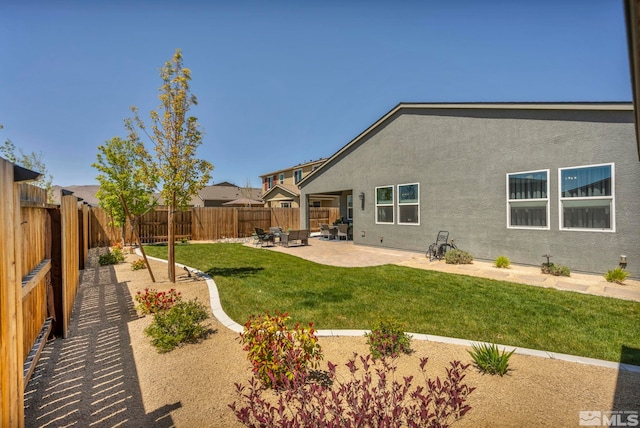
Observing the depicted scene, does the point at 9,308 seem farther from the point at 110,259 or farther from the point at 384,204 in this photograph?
the point at 384,204

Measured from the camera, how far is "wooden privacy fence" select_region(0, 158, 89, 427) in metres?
1.76

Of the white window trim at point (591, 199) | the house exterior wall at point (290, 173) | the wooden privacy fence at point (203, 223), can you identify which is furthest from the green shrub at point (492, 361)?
the house exterior wall at point (290, 173)

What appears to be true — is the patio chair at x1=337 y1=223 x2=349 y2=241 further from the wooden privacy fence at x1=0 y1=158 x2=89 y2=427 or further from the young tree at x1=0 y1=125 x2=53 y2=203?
the young tree at x1=0 y1=125 x2=53 y2=203

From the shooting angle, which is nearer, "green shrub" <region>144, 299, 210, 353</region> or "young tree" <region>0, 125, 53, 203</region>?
"green shrub" <region>144, 299, 210, 353</region>

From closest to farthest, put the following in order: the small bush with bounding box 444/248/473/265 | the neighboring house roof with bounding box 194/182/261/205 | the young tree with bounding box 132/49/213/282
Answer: the young tree with bounding box 132/49/213/282 → the small bush with bounding box 444/248/473/265 → the neighboring house roof with bounding box 194/182/261/205

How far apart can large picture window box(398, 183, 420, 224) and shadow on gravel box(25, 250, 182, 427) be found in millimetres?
10791

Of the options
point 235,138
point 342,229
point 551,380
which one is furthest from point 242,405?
point 235,138

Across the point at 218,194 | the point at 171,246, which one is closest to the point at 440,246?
the point at 171,246

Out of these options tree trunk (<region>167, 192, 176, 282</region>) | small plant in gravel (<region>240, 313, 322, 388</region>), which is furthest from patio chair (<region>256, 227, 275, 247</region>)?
small plant in gravel (<region>240, 313, 322, 388</region>)

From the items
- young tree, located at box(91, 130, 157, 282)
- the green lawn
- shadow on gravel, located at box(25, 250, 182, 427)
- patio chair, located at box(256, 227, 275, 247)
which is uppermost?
young tree, located at box(91, 130, 157, 282)

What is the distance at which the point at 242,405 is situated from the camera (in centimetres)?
275

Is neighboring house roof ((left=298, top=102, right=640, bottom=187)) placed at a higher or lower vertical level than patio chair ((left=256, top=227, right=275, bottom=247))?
higher

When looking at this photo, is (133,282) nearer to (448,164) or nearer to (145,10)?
(145,10)

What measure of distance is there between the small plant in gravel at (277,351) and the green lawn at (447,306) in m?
1.50
